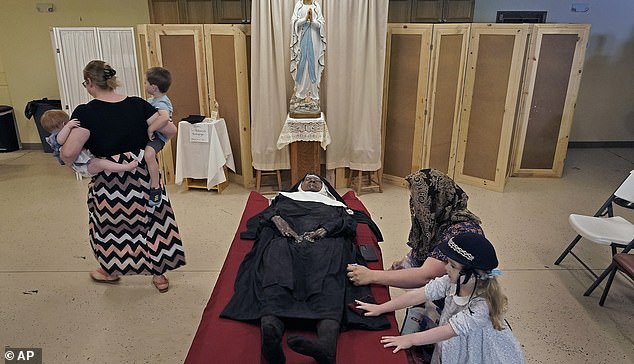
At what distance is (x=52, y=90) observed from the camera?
591 cm

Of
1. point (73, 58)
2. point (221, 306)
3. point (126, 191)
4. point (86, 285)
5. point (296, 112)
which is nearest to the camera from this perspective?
point (221, 306)

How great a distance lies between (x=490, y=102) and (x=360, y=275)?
10.3 feet

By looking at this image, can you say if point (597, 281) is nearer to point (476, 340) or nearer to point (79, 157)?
point (476, 340)

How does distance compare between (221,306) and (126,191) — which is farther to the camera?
(126,191)

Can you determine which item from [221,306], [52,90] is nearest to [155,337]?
[221,306]

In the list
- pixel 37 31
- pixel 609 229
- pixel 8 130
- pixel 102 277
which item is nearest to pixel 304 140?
pixel 102 277

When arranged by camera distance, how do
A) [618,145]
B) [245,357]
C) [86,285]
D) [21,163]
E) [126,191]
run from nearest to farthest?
1. [245,357]
2. [126,191]
3. [86,285]
4. [21,163]
5. [618,145]

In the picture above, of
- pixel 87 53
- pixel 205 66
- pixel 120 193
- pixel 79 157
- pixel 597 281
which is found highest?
pixel 87 53

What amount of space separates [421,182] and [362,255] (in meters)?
0.53

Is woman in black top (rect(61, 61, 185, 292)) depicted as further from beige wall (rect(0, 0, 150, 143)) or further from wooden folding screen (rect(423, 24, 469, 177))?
beige wall (rect(0, 0, 150, 143))

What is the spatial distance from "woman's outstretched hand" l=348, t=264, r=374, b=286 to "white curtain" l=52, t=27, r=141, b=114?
379cm

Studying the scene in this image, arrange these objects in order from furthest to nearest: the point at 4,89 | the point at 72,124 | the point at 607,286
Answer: the point at 4,89, the point at 607,286, the point at 72,124

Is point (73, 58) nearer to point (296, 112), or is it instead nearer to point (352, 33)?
point (296, 112)

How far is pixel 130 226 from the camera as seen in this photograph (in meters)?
2.72
